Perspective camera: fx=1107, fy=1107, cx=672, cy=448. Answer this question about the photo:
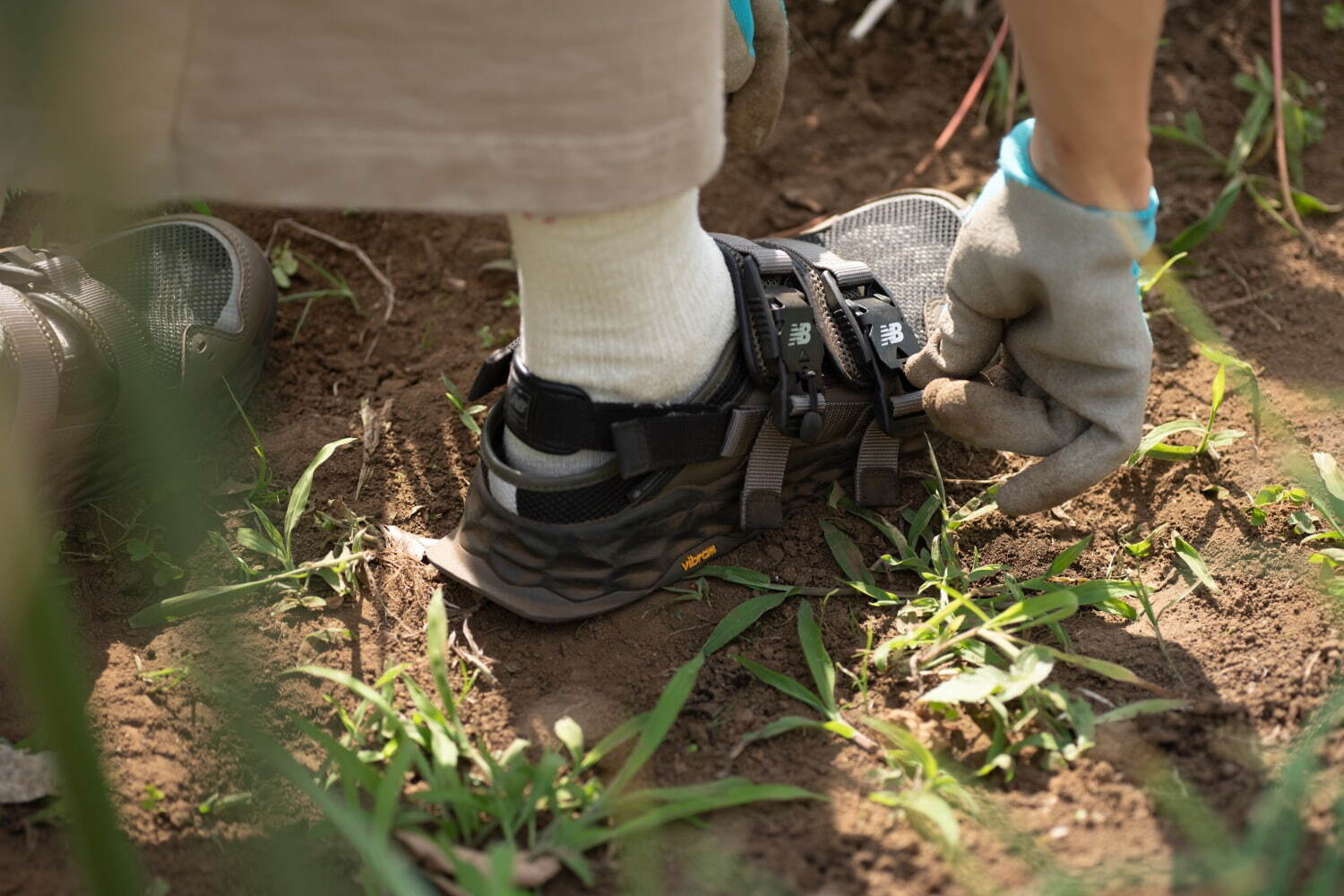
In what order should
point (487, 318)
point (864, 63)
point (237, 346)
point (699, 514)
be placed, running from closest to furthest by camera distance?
point (699, 514) < point (237, 346) < point (487, 318) < point (864, 63)

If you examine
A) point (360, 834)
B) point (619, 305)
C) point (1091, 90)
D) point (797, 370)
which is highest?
point (1091, 90)

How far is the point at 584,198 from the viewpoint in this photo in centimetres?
93

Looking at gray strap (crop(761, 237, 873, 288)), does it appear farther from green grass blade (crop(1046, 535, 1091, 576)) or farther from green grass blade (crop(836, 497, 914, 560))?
green grass blade (crop(1046, 535, 1091, 576))

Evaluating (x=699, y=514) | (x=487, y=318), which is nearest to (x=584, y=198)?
(x=699, y=514)

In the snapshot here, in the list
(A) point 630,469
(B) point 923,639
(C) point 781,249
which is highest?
(C) point 781,249

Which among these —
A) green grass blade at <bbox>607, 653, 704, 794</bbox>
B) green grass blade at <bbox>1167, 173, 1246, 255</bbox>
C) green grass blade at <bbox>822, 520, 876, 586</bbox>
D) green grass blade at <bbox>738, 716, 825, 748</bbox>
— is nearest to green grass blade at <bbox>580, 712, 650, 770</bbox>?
green grass blade at <bbox>607, 653, 704, 794</bbox>

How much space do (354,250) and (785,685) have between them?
113 cm

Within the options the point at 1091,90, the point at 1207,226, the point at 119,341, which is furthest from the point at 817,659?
the point at 1207,226

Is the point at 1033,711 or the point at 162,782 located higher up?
the point at 1033,711

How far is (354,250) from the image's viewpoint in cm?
189

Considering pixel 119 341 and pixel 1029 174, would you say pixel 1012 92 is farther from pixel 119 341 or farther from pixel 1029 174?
pixel 119 341

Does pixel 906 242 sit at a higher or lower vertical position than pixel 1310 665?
higher

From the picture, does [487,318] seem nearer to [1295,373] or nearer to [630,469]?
[630,469]

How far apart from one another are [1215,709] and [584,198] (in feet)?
2.57
